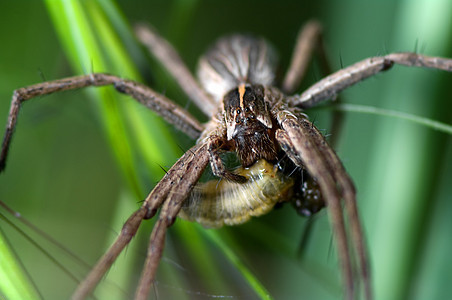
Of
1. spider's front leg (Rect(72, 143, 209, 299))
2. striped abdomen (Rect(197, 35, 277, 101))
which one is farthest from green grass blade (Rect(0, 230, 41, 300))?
striped abdomen (Rect(197, 35, 277, 101))

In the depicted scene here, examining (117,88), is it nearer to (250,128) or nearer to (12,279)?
(250,128)

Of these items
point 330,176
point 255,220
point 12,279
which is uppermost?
point 330,176

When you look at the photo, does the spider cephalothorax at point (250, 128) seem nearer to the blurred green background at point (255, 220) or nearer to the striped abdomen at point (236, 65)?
the blurred green background at point (255, 220)

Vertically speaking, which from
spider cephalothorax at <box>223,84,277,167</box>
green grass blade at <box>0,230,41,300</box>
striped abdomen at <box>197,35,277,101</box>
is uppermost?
striped abdomen at <box>197,35,277,101</box>

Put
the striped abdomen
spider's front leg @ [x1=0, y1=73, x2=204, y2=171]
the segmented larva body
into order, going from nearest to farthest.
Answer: the segmented larva body → spider's front leg @ [x1=0, y1=73, x2=204, y2=171] → the striped abdomen

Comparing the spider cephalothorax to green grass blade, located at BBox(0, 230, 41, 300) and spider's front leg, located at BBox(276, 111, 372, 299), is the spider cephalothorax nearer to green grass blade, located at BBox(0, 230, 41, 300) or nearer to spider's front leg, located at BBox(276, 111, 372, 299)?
spider's front leg, located at BBox(276, 111, 372, 299)

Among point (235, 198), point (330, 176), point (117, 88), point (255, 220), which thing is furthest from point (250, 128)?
point (255, 220)

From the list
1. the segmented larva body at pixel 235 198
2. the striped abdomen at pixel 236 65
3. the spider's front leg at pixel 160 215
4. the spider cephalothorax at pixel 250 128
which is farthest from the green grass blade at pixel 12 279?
the striped abdomen at pixel 236 65
